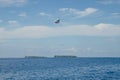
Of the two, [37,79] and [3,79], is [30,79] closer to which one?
[37,79]

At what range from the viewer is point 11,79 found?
61625 millimetres

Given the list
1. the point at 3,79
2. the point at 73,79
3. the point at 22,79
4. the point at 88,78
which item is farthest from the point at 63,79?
the point at 3,79

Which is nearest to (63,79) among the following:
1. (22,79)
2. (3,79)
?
(22,79)

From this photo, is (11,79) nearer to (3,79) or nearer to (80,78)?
(3,79)

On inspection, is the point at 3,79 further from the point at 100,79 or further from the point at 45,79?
the point at 100,79

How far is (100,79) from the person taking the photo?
196 ft

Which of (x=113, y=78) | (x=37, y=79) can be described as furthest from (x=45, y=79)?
(x=113, y=78)

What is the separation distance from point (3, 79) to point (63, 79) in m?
15.2

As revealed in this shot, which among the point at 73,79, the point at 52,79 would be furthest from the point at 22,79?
the point at 73,79

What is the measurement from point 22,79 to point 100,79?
18.7 metres

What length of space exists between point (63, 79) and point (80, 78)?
15.0 feet

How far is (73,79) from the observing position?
194ft

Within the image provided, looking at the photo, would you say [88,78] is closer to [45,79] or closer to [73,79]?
[73,79]

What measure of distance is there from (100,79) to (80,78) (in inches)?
187
